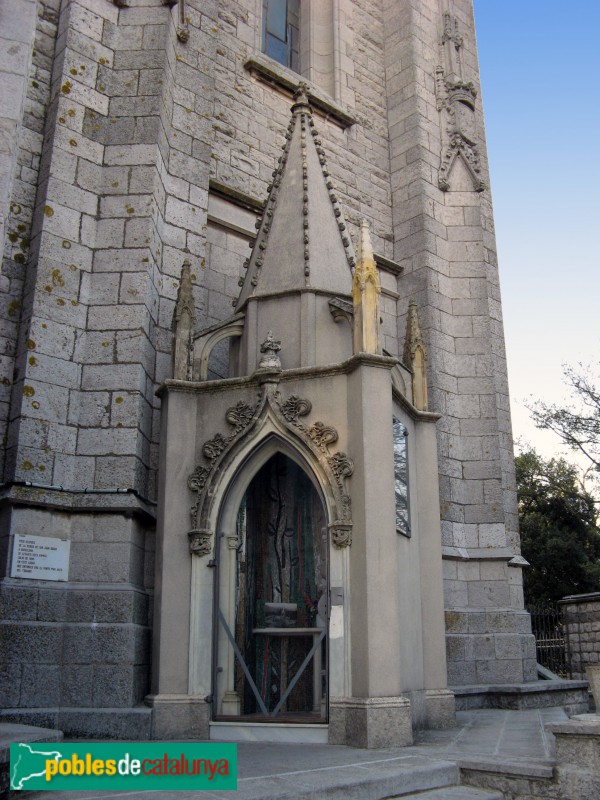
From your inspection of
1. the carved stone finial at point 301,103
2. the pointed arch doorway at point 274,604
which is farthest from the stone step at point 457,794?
the carved stone finial at point 301,103

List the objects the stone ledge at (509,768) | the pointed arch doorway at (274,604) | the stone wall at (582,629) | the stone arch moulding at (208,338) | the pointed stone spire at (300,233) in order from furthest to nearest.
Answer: the stone wall at (582,629)
the pointed stone spire at (300,233)
the stone arch moulding at (208,338)
the pointed arch doorway at (274,604)
the stone ledge at (509,768)

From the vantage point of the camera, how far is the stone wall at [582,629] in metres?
14.0

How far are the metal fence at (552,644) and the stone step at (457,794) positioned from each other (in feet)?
32.4

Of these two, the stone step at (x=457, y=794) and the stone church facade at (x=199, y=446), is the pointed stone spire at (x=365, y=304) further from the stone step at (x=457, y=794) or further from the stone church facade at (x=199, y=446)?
the stone step at (x=457, y=794)

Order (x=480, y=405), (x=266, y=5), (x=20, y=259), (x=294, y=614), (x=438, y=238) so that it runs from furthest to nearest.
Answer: (x=266, y=5)
(x=438, y=238)
(x=480, y=405)
(x=20, y=259)
(x=294, y=614)

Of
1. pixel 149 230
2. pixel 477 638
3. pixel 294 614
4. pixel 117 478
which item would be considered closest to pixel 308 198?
pixel 149 230

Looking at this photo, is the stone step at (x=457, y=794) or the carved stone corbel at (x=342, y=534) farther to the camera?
the carved stone corbel at (x=342, y=534)

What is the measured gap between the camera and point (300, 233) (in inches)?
367

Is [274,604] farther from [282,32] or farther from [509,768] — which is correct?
[282,32]

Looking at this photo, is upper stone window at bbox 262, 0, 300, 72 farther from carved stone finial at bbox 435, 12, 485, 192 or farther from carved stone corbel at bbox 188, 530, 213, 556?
carved stone corbel at bbox 188, 530, 213, 556

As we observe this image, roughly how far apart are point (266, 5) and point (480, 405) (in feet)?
26.9

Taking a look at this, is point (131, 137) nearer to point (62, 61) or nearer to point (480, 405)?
point (62, 61)

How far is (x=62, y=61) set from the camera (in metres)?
Result: 9.32

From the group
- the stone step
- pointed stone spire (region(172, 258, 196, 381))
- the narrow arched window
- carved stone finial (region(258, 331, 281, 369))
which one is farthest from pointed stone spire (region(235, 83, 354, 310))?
the stone step
